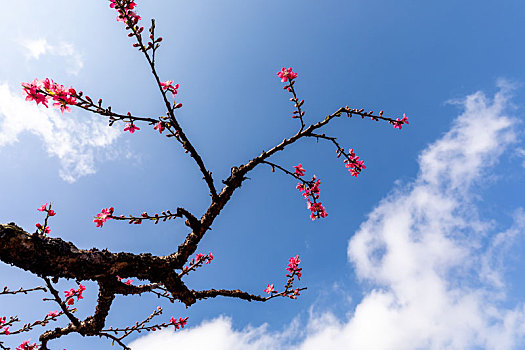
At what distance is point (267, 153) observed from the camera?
391cm

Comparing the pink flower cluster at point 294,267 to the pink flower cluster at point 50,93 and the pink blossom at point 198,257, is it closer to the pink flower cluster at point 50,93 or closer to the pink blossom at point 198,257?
the pink blossom at point 198,257

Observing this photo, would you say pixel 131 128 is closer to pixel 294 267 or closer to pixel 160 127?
pixel 160 127

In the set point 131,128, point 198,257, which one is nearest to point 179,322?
point 198,257

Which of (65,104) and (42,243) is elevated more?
(65,104)

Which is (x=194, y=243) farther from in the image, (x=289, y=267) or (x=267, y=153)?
(x=289, y=267)

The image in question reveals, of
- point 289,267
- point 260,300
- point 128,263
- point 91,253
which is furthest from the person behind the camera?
point 289,267

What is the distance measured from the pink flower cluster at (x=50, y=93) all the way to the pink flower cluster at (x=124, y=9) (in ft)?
2.71

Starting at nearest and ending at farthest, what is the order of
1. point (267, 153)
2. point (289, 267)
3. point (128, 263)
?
point (128, 263) → point (267, 153) → point (289, 267)

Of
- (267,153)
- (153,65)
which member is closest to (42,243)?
(153,65)

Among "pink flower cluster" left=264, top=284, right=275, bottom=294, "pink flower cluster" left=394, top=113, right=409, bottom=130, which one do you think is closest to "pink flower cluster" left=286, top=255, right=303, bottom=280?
"pink flower cluster" left=264, top=284, right=275, bottom=294

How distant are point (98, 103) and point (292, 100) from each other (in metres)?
2.17

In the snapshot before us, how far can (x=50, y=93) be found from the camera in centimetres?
279

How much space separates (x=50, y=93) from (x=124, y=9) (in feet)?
3.56

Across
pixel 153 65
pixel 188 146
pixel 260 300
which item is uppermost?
pixel 153 65
